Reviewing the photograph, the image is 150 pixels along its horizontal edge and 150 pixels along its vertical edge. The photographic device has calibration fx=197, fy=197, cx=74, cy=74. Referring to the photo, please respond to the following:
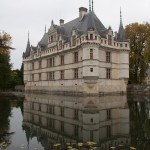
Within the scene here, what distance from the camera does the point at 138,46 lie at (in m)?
36.1

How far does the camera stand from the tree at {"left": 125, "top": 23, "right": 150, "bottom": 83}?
35.2 metres

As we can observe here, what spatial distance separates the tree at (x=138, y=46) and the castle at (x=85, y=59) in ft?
17.9

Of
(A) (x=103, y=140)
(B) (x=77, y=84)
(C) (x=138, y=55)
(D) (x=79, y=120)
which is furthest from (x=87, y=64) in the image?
(A) (x=103, y=140)

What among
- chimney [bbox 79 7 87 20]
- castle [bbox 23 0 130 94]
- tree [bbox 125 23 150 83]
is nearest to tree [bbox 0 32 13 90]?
castle [bbox 23 0 130 94]

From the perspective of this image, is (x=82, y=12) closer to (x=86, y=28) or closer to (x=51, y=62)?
(x=86, y=28)

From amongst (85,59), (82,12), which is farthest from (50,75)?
(82,12)

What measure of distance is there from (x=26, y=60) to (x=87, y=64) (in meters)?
21.6

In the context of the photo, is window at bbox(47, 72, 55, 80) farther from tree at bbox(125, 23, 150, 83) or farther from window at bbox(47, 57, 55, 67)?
tree at bbox(125, 23, 150, 83)

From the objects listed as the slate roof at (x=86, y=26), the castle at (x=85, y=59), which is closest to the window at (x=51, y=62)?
the castle at (x=85, y=59)

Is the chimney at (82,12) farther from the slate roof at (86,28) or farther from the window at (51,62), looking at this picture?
the window at (51,62)

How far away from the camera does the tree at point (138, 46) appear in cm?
3525

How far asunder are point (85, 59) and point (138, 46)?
565 inches

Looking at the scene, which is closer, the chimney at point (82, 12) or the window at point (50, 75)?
the chimney at point (82, 12)

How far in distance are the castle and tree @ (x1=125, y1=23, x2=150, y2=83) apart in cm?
545
